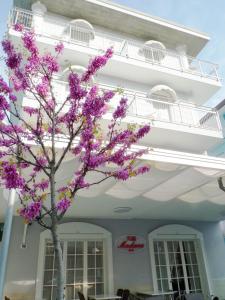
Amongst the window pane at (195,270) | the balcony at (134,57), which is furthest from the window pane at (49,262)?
the balcony at (134,57)

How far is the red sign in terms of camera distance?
9.75m

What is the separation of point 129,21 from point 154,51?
1867 millimetres

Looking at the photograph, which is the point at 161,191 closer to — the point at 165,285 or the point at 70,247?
the point at 70,247

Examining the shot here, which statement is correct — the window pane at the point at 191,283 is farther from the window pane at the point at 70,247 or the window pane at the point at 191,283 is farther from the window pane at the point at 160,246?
the window pane at the point at 70,247

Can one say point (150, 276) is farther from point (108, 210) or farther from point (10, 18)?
point (10, 18)

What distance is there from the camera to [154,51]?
12.8 m

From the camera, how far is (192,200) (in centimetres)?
846

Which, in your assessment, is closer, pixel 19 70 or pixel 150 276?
pixel 19 70

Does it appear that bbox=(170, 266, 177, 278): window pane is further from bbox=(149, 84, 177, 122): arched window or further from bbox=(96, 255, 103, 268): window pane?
bbox=(149, 84, 177, 122): arched window

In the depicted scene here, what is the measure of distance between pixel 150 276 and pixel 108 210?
316 cm

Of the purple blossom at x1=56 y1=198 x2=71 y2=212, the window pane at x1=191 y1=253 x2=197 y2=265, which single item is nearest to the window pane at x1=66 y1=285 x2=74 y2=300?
the window pane at x1=191 y1=253 x2=197 y2=265

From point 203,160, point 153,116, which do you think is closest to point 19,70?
point 203,160

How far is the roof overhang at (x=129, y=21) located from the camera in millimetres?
11586

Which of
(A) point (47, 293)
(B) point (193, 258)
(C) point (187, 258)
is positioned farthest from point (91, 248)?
(B) point (193, 258)
